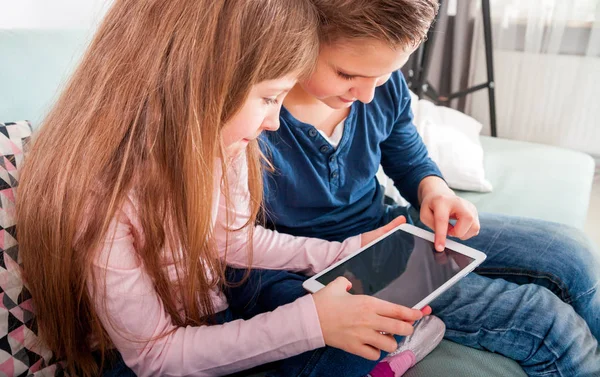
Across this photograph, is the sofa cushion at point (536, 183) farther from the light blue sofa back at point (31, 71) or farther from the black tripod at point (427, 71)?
the light blue sofa back at point (31, 71)

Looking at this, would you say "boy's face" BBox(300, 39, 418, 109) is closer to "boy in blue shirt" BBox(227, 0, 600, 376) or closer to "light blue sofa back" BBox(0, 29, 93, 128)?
"boy in blue shirt" BBox(227, 0, 600, 376)

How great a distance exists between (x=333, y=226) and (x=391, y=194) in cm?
40

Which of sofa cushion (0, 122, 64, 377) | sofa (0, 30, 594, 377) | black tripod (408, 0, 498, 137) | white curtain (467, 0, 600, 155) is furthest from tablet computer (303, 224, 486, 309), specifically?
white curtain (467, 0, 600, 155)

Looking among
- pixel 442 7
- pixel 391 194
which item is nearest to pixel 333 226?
pixel 391 194

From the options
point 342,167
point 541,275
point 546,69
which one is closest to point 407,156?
point 342,167

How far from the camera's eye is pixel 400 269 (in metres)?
0.80

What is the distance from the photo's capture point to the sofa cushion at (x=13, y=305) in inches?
25.6

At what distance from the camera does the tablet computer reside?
0.76m

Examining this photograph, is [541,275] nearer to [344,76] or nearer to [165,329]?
[344,76]

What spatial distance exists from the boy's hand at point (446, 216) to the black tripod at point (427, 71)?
1.13m

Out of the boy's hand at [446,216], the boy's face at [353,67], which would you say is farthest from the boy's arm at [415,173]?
the boy's face at [353,67]

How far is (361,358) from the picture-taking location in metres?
0.71

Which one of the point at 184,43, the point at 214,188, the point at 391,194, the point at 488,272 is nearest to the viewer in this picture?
the point at 184,43

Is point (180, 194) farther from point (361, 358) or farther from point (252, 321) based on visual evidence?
point (361, 358)
